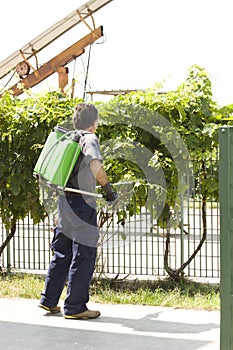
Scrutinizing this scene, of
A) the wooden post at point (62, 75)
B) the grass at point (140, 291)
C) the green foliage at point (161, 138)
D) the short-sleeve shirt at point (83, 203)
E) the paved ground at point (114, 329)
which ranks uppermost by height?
the wooden post at point (62, 75)

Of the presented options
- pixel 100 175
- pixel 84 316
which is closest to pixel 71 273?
pixel 84 316

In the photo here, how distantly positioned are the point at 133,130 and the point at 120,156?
34 cm

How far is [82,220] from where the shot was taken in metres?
6.61

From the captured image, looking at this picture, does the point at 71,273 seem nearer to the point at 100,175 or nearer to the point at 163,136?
the point at 100,175

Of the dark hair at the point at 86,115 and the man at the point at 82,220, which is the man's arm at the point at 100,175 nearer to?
the man at the point at 82,220

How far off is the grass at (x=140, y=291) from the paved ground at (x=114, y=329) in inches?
7.6

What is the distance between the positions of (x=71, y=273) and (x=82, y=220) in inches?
19.6

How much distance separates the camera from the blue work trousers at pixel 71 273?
6.64m

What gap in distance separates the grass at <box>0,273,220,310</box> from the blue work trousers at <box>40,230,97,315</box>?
765 millimetres

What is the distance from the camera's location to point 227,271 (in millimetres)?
4750

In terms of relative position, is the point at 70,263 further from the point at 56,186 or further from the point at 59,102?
the point at 59,102

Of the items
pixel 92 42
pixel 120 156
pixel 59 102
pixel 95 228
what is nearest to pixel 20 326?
pixel 95 228

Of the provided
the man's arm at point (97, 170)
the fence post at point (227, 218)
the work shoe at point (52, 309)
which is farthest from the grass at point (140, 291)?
the fence post at point (227, 218)

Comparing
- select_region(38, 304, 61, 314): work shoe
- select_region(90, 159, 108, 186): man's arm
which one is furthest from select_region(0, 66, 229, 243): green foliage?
select_region(38, 304, 61, 314): work shoe
